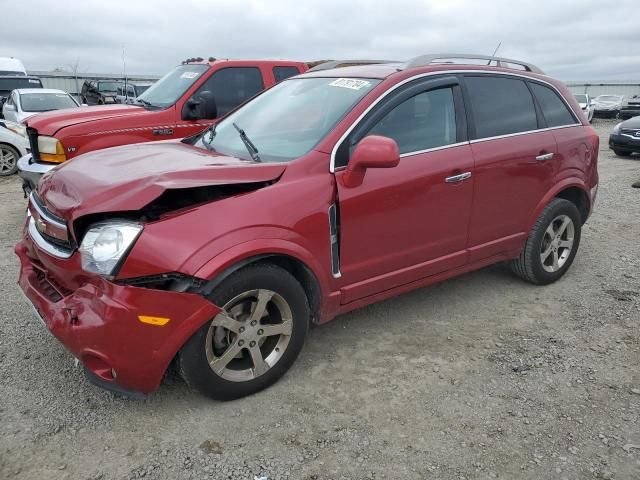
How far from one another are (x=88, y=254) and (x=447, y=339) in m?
2.34

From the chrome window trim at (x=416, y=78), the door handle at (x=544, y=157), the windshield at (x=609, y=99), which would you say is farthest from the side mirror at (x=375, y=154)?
the windshield at (x=609, y=99)

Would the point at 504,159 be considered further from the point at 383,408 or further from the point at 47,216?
the point at 47,216

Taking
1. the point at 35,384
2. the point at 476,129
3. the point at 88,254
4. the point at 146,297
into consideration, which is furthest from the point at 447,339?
the point at 35,384

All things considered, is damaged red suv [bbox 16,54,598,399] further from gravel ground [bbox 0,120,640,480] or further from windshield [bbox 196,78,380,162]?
gravel ground [bbox 0,120,640,480]

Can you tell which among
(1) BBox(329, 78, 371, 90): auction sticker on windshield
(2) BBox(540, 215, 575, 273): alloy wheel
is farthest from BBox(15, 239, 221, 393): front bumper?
(2) BBox(540, 215, 575, 273): alloy wheel

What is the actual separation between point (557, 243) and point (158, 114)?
453 centimetres

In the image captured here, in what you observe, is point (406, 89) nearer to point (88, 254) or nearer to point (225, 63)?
point (88, 254)

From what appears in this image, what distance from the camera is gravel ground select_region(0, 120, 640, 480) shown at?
8.18ft

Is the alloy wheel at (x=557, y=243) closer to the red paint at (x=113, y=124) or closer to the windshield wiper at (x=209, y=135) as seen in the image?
the windshield wiper at (x=209, y=135)

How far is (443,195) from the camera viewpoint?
354 cm

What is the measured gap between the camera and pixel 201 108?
20.4ft

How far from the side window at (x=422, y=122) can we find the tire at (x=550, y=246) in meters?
1.23

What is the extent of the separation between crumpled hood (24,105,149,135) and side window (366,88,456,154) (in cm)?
381

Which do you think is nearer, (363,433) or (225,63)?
(363,433)
